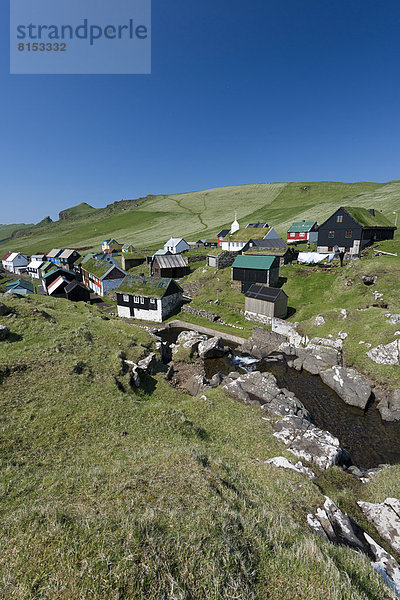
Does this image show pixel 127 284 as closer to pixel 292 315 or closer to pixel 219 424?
pixel 292 315

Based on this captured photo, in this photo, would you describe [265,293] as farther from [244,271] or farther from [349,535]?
[349,535]

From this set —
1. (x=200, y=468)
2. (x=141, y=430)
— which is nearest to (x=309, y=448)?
(x=200, y=468)

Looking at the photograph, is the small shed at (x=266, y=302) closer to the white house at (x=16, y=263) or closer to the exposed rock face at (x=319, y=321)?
the exposed rock face at (x=319, y=321)

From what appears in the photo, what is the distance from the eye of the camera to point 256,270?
53.9 m

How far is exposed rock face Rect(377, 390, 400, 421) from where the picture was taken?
73.2 feet

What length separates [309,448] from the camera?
51.8 feet

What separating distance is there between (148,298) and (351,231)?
52.6 m

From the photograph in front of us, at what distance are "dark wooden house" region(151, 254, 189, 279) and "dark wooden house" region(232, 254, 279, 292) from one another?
2164cm

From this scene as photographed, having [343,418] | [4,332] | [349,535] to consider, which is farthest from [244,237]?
[349,535]

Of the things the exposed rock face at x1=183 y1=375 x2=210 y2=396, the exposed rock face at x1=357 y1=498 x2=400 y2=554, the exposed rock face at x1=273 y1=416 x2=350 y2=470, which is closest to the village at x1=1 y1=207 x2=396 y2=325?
the exposed rock face at x1=183 y1=375 x2=210 y2=396

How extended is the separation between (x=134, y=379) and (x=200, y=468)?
12.6 metres

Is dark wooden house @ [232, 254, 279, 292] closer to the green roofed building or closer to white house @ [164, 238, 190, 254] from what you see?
the green roofed building

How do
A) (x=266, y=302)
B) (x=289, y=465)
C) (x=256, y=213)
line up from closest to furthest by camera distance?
(x=289, y=465)
(x=266, y=302)
(x=256, y=213)

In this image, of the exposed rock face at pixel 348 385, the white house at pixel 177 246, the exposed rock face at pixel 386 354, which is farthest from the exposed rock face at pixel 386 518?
the white house at pixel 177 246
